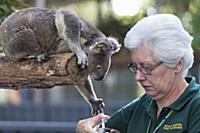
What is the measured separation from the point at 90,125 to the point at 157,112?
0.99 ft

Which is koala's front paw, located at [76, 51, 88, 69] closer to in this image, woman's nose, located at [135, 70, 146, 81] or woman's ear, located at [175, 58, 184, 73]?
woman's nose, located at [135, 70, 146, 81]

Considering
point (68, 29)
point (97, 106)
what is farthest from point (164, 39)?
point (68, 29)

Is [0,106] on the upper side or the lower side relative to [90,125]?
lower

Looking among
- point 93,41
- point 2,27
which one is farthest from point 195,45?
point 2,27

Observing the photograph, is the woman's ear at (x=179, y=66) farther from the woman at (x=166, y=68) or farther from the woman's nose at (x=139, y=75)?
the woman's nose at (x=139, y=75)

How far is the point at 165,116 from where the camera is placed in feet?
8.43

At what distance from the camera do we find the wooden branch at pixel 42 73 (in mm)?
2631

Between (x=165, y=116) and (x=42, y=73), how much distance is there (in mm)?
584

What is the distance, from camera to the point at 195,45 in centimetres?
336

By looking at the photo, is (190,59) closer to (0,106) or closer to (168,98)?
(168,98)

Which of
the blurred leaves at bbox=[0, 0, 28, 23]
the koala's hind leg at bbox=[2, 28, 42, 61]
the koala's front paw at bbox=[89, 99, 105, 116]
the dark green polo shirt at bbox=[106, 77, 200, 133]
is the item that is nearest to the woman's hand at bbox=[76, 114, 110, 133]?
the dark green polo shirt at bbox=[106, 77, 200, 133]

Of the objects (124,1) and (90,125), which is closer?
(90,125)

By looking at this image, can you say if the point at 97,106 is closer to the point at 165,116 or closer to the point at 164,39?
the point at 165,116

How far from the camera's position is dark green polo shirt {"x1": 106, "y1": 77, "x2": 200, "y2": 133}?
2465 millimetres
